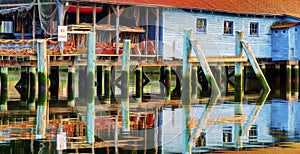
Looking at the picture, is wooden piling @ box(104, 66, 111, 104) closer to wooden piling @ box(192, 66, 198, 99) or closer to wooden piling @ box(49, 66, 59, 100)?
wooden piling @ box(49, 66, 59, 100)

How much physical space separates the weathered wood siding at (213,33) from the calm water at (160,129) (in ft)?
26.8

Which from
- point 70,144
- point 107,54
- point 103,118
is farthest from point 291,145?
point 107,54

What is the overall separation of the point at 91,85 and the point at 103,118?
7.99 meters

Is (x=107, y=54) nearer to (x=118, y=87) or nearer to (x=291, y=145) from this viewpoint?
(x=118, y=87)

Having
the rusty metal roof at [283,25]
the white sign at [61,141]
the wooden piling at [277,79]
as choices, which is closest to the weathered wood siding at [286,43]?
the rusty metal roof at [283,25]

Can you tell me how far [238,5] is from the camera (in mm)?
43156

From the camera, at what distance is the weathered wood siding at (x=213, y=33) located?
38.3m

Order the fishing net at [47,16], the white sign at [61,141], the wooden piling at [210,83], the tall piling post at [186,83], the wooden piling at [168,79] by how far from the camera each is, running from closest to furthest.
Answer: the white sign at [61,141] → the wooden piling at [210,83] → the tall piling post at [186,83] → the wooden piling at [168,79] → the fishing net at [47,16]

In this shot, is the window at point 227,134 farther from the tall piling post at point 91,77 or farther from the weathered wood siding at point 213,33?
the weathered wood siding at point 213,33

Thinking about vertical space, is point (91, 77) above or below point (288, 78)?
above

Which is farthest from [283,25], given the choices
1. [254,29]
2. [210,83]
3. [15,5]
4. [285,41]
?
[15,5]

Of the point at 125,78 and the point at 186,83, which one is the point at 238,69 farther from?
the point at 125,78

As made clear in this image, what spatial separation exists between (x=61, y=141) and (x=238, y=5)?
26.7 meters

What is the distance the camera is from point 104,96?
33.8 metres
